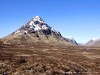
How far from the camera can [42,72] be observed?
129 feet

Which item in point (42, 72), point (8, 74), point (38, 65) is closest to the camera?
point (8, 74)

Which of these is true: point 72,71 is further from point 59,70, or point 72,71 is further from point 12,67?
point 12,67

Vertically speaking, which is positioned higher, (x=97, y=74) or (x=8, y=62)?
(x=8, y=62)

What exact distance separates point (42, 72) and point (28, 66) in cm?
352

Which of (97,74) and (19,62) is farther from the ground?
(19,62)

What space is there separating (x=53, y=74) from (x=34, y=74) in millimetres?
3831

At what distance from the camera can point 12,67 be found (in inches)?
1566

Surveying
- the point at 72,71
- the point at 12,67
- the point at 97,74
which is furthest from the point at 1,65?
the point at 97,74

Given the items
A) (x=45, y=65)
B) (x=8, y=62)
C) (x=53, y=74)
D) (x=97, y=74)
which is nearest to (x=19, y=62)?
(x=8, y=62)

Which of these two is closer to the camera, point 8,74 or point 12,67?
point 8,74

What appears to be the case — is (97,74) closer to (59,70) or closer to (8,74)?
(59,70)

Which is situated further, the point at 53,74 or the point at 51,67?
the point at 51,67

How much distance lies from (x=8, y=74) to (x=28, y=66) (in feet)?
18.8

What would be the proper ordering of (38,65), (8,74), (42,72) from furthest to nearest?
(38,65) → (42,72) → (8,74)
